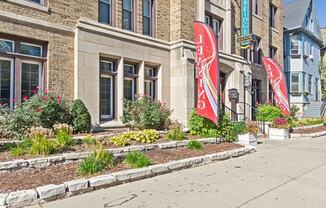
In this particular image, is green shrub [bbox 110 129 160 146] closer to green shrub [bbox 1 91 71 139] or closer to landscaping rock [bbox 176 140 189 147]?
landscaping rock [bbox 176 140 189 147]

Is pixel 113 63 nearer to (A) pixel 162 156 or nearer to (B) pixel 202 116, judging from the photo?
(B) pixel 202 116

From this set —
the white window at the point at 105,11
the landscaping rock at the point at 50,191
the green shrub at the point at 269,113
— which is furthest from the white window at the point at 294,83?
the landscaping rock at the point at 50,191

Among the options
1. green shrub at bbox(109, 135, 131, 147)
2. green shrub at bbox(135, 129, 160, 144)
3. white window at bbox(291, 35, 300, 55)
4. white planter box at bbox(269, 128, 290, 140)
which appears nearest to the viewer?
green shrub at bbox(109, 135, 131, 147)

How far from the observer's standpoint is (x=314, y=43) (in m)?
31.9

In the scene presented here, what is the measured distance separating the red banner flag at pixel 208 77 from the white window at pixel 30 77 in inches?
223

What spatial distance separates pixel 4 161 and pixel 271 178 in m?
5.72

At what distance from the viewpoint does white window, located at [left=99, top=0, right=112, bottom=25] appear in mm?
12016

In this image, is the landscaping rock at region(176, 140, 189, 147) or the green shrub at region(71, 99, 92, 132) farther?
the green shrub at region(71, 99, 92, 132)

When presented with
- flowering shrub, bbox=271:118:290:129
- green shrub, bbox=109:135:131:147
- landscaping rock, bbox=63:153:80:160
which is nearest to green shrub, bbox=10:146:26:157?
landscaping rock, bbox=63:153:80:160

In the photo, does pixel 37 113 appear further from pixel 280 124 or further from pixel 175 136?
pixel 280 124

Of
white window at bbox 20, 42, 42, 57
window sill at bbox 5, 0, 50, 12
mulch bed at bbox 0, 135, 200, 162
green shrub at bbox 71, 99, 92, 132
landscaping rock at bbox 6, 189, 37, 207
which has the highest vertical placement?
window sill at bbox 5, 0, 50, 12

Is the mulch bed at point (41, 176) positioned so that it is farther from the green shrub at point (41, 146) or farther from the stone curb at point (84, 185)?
the green shrub at point (41, 146)

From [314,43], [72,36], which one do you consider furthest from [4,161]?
[314,43]

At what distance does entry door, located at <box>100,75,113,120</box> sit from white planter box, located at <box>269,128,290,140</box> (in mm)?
7681
